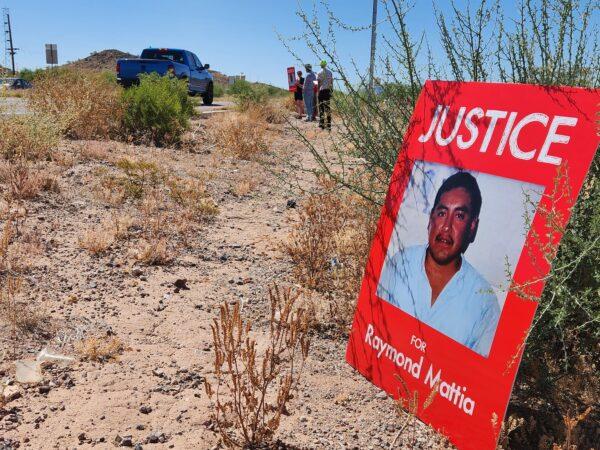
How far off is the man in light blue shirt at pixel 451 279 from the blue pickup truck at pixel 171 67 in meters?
13.5

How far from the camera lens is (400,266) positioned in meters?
2.69

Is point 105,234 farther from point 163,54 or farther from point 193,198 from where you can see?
point 163,54

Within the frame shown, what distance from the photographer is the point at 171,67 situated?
650 inches

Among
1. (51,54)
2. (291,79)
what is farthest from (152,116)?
(51,54)

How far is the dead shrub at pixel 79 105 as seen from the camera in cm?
953

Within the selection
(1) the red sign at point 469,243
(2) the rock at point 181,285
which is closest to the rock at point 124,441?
(1) the red sign at point 469,243

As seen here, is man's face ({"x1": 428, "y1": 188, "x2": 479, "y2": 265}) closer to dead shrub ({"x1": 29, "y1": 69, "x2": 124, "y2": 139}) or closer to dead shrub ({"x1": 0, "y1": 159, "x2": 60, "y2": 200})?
dead shrub ({"x1": 0, "y1": 159, "x2": 60, "y2": 200})

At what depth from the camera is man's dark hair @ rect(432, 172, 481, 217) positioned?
2322 millimetres

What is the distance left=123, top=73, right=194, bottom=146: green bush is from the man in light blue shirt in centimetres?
793

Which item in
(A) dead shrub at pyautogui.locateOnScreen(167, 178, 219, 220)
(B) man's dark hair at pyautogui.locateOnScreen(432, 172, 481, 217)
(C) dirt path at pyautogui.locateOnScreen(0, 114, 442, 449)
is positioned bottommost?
(C) dirt path at pyautogui.locateOnScreen(0, 114, 442, 449)

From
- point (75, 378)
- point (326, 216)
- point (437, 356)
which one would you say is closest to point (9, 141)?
point (326, 216)

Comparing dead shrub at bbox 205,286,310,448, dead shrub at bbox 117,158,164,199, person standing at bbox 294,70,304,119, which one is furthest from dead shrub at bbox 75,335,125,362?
person standing at bbox 294,70,304,119

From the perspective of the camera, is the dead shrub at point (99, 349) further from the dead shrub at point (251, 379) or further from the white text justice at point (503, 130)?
the white text justice at point (503, 130)

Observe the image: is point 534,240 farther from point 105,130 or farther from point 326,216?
point 105,130
